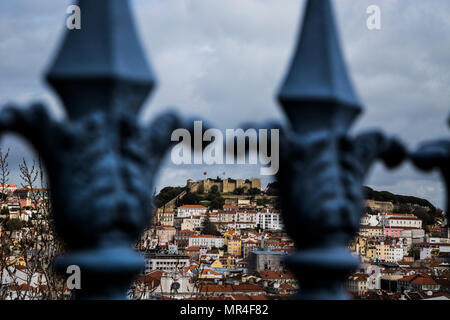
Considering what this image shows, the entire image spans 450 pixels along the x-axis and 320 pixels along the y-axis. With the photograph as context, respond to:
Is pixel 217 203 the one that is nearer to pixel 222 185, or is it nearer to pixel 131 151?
pixel 222 185

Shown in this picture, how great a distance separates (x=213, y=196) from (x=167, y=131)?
134094mm

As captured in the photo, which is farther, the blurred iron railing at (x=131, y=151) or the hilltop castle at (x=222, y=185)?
the hilltop castle at (x=222, y=185)

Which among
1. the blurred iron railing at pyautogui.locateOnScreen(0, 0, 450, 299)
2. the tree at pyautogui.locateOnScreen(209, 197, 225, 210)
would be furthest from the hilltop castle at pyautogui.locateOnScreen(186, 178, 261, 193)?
the blurred iron railing at pyautogui.locateOnScreen(0, 0, 450, 299)

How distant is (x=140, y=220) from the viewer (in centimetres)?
154

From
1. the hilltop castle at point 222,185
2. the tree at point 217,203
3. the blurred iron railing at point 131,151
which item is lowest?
the blurred iron railing at point 131,151

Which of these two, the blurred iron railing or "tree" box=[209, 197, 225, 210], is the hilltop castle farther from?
the blurred iron railing

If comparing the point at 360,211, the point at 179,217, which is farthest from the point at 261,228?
the point at 360,211

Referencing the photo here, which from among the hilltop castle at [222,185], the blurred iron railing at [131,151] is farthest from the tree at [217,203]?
the blurred iron railing at [131,151]

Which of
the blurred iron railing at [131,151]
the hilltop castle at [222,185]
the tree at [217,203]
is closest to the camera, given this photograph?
the blurred iron railing at [131,151]

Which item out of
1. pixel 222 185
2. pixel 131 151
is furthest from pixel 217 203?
pixel 131 151

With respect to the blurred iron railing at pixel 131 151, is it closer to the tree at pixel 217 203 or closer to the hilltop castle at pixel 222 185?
→ the hilltop castle at pixel 222 185

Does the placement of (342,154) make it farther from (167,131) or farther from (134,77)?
(134,77)

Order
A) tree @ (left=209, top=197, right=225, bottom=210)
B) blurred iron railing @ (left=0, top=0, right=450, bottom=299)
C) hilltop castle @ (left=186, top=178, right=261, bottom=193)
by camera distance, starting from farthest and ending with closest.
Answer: tree @ (left=209, top=197, right=225, bottom=210) → hilltop castle @ (left=186, top=178, right=261, bottom=193) → blurred iron railing @ (left=0, top=0, right=450, bottom=299)

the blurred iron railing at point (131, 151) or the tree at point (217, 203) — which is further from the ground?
the tree at point (217, 203)
